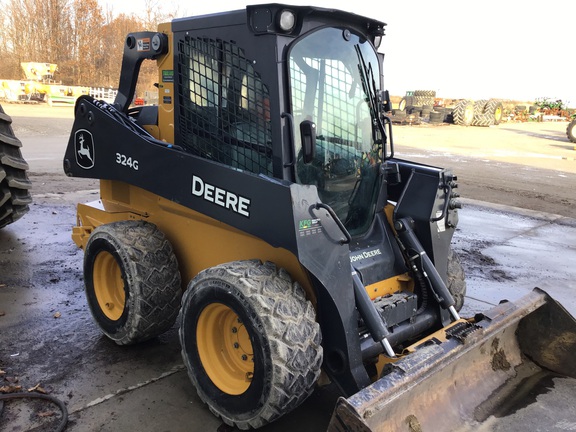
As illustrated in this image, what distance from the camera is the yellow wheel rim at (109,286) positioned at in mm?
3918

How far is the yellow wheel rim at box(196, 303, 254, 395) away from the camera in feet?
9.65

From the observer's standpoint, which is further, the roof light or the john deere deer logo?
the john deere deer logo

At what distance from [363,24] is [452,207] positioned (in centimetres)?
143

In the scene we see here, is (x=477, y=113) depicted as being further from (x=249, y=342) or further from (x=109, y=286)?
(x=249, y=342)

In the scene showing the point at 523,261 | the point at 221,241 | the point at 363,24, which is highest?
the point at 363,24

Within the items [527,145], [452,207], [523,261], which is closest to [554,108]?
[527,145]

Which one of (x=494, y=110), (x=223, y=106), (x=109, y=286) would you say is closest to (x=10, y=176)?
(x=109, y=286)

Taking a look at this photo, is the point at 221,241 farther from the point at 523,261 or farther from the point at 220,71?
the point at 523,261

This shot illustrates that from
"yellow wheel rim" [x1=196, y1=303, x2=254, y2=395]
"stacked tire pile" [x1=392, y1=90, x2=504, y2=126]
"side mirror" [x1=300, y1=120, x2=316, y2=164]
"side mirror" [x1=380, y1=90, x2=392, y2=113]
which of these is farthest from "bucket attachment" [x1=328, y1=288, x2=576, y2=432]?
"stacked tire pile" [x1=392, y1=90, x2=504, y2=126]

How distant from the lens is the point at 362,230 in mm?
3574

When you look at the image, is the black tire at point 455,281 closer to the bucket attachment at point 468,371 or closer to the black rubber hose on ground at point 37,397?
the bucket attachment at point 468,371

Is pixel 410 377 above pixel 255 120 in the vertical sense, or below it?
below

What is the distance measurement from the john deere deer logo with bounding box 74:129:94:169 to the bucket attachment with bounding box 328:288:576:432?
9.29 feet

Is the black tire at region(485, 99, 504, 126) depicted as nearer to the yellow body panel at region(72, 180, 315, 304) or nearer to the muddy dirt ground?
the muddy dirt ground
